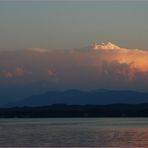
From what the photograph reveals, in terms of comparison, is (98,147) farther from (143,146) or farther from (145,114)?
(145,114)

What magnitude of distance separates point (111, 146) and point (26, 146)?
5884 millimetres

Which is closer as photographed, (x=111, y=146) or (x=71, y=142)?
(x=111, y=146)

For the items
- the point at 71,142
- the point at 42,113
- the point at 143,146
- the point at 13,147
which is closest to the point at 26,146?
the point at 13,147

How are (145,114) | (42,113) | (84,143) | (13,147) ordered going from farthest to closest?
(42,113) → (145,114) → (84,143) → (13,147)

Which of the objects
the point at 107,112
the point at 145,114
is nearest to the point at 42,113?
the point at 107,112

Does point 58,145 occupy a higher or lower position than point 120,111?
lower

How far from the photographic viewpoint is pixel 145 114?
146500 millimetres

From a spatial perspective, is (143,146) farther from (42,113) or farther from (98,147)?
(42,113)

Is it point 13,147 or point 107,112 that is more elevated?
point 107,112

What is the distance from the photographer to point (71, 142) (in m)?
41.7

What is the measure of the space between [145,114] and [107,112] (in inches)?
510

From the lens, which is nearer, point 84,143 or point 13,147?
point 13,147

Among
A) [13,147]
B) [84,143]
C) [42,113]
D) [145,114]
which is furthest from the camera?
[42,113]

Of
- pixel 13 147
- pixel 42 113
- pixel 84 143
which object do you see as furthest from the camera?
pixel 42 113
